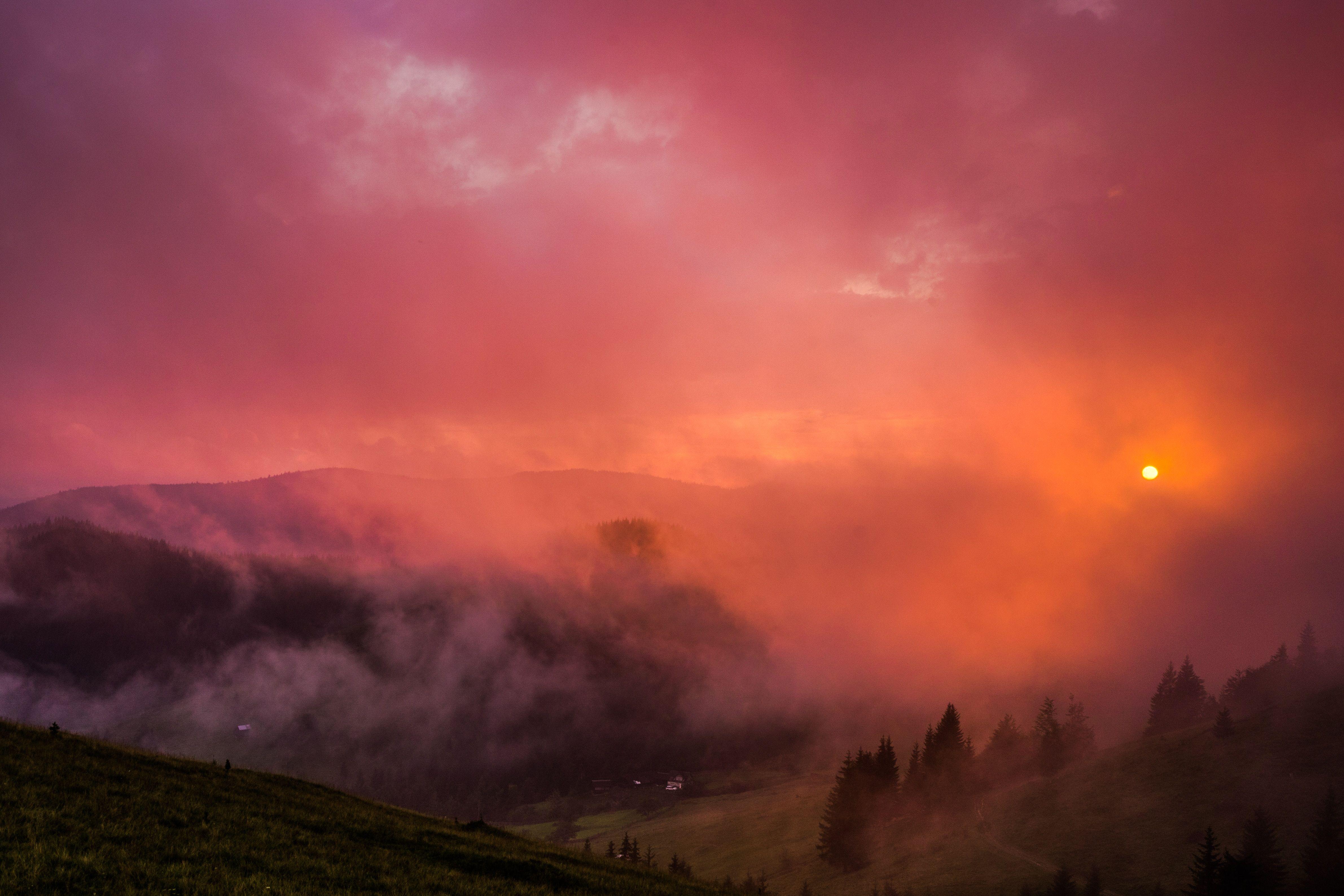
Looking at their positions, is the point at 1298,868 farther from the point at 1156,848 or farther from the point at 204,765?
the point at 204,765

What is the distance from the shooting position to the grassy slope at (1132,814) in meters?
108

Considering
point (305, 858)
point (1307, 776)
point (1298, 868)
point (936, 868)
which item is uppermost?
point (305, 858)

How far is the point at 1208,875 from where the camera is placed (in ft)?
288

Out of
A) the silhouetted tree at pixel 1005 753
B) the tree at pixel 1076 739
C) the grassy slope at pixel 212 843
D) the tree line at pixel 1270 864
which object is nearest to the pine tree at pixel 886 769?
the silhouetted tree at pixel 1005 753

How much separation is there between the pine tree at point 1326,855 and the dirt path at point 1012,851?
80.5ft

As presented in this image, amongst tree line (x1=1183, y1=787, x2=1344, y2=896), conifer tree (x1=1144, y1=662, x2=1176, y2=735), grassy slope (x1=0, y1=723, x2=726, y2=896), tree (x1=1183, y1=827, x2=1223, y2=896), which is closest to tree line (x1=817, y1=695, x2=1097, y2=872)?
conifer tree (x1=1144, y1=662, x2=1176, y2=735)

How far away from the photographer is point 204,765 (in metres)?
39.9

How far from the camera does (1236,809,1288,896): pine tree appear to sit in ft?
279

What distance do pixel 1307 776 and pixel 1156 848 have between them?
33.3 metres

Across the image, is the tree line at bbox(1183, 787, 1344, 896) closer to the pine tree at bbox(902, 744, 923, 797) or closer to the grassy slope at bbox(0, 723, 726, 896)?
the pine tree at bbox(902, 744, 923, 797)

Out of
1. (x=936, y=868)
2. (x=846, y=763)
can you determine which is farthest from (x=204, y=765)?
(x=846, y=763)

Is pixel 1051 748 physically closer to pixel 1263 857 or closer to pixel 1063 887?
pixel 1263 857

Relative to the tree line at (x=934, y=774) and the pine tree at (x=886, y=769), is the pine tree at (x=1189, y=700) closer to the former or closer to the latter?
the tree line at (x=934, y=774)

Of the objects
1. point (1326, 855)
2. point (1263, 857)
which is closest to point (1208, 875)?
point (1263, 857)
